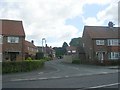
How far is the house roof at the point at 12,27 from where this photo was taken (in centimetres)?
5497

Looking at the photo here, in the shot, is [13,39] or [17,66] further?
[13,39]

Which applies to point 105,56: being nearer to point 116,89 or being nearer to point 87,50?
point 87,50

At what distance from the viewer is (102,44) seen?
217 feet

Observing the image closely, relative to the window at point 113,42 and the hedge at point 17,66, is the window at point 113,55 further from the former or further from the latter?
the hedge at point 17,66

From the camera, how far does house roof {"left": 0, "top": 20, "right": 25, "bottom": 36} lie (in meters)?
55.0

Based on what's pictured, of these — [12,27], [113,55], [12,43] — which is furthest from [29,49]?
[12,43]

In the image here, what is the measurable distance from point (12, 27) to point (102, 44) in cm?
2124

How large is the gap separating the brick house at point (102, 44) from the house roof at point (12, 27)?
17.1m

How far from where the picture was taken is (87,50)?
6956 centimetres

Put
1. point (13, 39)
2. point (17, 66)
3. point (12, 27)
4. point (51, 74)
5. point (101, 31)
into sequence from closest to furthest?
point (51, 74) < point (17, 66) < point (13, 39) < point (12, 27) < point (101, 31)

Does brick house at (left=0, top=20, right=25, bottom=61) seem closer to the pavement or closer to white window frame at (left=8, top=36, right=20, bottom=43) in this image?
white window frame at (left=8, top=36, right=20, bottom=43)

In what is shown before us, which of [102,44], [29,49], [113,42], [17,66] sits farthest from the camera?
[29,49]

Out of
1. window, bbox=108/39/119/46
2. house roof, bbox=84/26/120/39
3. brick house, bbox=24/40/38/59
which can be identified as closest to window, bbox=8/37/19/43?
brick house, bbox=24/40/38/59

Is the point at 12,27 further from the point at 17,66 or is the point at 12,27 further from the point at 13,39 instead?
the point at 17,66
